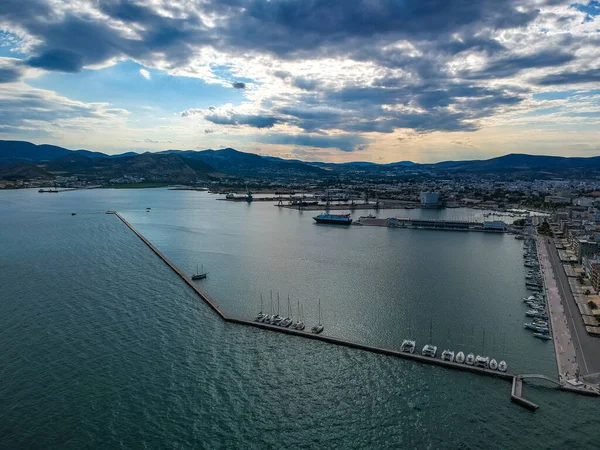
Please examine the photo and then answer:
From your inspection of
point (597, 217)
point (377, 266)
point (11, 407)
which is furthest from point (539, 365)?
point (597, 217)

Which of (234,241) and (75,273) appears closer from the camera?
(75,273)

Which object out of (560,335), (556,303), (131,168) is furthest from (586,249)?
(131,168)

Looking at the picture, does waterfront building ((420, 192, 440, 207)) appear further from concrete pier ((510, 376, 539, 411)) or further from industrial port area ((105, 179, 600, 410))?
concrete pier ((510, 376, 539, 411))

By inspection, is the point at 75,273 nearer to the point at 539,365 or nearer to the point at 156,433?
the point at 156,433

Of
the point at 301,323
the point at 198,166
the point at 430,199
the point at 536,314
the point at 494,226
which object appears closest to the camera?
the point at 301,323

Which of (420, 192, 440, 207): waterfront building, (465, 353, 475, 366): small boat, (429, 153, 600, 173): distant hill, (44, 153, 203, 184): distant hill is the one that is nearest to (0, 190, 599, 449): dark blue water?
(465, 353, 475, 366): small boat

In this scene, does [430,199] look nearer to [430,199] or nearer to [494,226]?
[430,199]

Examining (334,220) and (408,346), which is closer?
(408,346)
